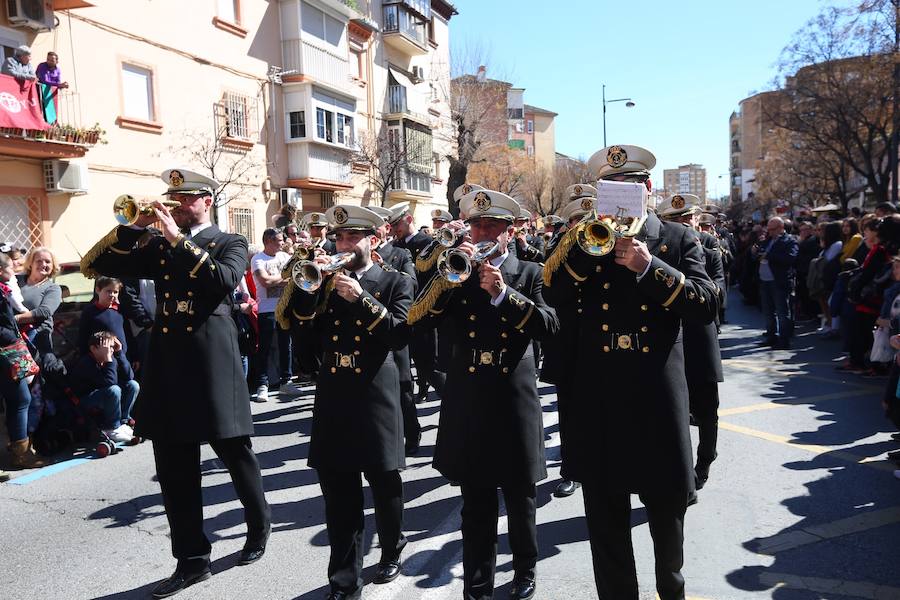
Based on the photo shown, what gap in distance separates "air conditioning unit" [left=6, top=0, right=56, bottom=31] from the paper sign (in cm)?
1466

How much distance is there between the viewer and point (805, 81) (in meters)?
24.9

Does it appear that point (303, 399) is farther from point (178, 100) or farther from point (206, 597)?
point (178, 100)

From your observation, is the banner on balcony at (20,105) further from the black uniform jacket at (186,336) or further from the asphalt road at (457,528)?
the black uniform jacket at (186,336)

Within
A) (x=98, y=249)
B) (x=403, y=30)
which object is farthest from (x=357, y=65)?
(x=98, y=249)

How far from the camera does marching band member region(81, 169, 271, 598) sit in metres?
4.28

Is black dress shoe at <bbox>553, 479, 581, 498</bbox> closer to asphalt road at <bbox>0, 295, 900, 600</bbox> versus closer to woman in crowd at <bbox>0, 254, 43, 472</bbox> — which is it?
asphalt road at <bbox>0, 295, 900, 600</bbox>

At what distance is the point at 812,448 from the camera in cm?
665

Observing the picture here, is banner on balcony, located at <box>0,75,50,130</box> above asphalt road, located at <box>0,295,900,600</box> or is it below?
above

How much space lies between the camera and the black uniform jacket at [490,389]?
3.77 meters

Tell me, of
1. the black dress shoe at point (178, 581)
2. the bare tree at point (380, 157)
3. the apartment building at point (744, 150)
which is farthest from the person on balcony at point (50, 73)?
the apartment building at point (744, 150)

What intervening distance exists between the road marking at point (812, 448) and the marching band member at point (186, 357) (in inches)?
194

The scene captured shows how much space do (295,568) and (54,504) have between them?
255cm

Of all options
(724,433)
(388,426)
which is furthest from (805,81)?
(388,426)

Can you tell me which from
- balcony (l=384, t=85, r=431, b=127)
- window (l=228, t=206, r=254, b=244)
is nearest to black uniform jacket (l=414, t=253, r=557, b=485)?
window (l=228, t=206, r=254, b=244)
